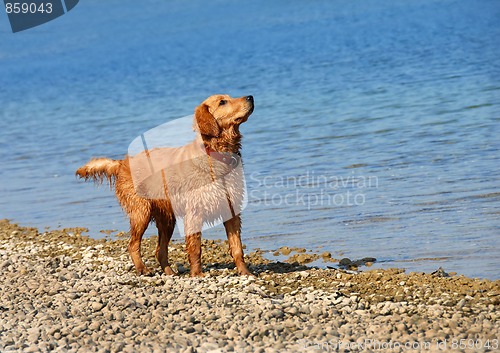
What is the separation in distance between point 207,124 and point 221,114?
0.51ft

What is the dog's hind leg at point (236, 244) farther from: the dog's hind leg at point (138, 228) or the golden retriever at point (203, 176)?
the dog's hind leg at point (138, 228)

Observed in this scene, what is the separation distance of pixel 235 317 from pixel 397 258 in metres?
2.21

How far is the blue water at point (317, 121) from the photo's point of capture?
9.04 meters

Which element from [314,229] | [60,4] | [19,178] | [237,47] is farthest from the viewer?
[60,4]

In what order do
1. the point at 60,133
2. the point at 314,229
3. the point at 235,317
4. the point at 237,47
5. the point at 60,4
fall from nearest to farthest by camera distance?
the point at 235,317 < the point at 314,229 < the point at 60,133 < the point at 237,47 < the point at 60,4

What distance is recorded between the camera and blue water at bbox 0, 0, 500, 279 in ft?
29.7

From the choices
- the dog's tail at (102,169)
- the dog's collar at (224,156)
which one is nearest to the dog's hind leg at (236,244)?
the dog's collar at (224,156)

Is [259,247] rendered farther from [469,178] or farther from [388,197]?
[469,178]

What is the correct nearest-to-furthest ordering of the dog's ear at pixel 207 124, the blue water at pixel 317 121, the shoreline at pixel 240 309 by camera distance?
the shoreline at pixel 240 309 < the dog's ear at pixel 207 124 < the blue water at pixel 317 121

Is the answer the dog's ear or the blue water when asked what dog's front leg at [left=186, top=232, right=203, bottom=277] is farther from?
the blue water

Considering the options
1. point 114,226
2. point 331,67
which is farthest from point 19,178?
point 331,67

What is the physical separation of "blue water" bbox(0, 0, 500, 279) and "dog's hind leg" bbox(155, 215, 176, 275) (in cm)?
113

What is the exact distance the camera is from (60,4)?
142 feet

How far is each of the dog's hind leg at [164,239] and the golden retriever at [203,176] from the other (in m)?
0.19
